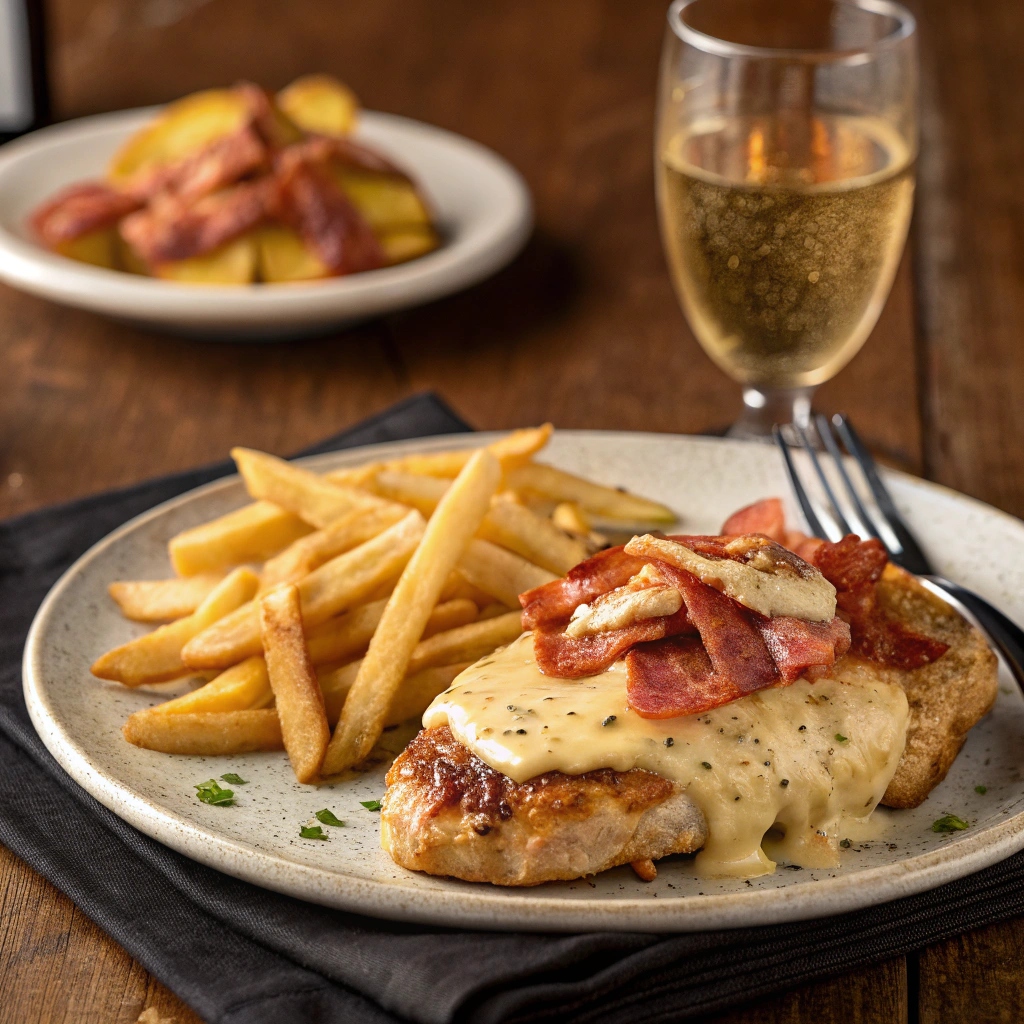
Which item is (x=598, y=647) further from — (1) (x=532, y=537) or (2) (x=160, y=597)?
(2) (x=160, y=597)

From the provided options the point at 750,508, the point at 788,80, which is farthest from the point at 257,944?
the point at 788,80

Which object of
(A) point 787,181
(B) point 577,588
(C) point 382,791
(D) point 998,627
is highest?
(A) point 787,181

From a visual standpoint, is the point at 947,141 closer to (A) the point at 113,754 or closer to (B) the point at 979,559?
(B) the point at 979,559

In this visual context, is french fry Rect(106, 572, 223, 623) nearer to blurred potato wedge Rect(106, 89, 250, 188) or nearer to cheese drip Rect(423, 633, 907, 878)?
cheese drip Rect(423, 633, 907, 878)

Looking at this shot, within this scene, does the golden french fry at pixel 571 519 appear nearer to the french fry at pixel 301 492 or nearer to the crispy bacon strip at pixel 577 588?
the french fry at pixel 301 492

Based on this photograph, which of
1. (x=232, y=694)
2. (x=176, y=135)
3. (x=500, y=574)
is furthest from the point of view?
(x=176, y=135)

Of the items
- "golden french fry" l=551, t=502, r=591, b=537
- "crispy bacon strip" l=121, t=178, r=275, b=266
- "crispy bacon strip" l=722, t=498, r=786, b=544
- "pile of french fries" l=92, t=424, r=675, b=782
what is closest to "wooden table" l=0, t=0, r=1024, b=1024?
"crispy bacon strip" l=121, t=178, r=275, b=266

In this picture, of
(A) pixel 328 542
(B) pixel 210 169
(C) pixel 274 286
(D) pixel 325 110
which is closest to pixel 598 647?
(A) pixel 328 542
